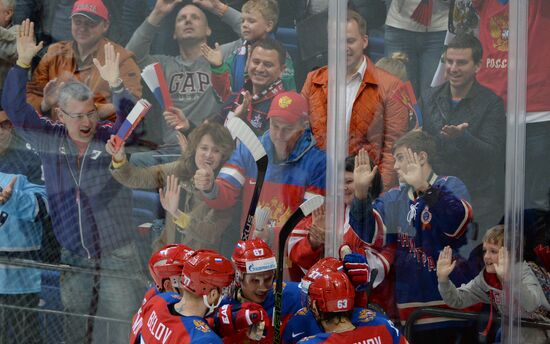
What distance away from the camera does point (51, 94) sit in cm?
468

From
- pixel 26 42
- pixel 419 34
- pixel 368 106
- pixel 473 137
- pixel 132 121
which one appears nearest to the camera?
pixel 473 137

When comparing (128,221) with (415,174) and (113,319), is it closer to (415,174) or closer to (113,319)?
(113,319)

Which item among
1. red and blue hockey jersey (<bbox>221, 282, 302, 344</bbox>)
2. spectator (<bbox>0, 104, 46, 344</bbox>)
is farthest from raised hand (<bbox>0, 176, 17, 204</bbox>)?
red and blue hockey jersey (<bbox>221, 282, 302, 344</bbox>)

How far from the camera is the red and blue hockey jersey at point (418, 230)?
372cm

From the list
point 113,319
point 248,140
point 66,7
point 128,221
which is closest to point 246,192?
point 248,140

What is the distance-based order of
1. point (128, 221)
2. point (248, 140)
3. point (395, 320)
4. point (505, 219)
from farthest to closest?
point (128, 221)
point (248, 140)
point (395, 320)
point (505, 219)

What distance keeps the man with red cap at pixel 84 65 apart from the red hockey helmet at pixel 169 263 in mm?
1222

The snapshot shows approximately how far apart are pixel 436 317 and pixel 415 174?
622 mm

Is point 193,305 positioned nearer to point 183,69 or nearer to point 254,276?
point 254,276

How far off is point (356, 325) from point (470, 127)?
3.71 ft

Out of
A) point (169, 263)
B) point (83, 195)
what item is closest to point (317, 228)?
point (169, 263)

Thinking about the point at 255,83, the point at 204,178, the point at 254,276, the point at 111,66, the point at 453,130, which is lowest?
the point at 254,276

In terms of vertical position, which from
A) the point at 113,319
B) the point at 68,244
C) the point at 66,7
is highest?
the point at 66,7

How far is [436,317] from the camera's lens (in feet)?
12.4
